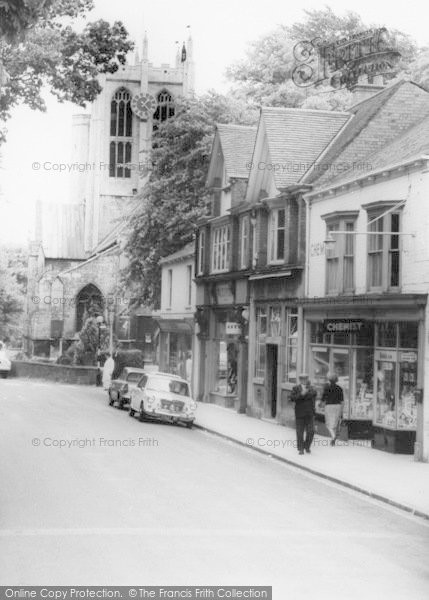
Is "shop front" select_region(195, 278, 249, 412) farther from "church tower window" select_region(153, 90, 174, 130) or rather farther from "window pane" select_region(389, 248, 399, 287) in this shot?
"church tower window" select_region(153, 90, 174, 130)

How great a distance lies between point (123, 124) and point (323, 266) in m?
65.1

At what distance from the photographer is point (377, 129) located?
3045 centimetres

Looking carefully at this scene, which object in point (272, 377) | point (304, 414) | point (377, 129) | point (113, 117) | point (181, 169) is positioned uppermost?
point (113, 117)

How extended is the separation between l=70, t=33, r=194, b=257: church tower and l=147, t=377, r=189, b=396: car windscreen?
5833cm

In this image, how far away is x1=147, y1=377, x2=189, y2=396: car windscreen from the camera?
3134 centimetres

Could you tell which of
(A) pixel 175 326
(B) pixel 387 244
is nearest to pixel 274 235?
(B) pixel 387 244

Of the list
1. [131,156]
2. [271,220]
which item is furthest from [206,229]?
[131,156]

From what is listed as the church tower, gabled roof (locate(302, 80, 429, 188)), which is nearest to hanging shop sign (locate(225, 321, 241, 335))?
gabled roof (locate(302, 80, 429, 188))

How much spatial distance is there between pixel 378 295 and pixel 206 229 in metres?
17.6

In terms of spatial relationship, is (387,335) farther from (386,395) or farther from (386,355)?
(386,395)

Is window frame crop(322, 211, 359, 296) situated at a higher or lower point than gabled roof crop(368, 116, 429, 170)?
lower

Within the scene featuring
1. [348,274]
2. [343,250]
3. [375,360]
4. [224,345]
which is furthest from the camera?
[224,345]

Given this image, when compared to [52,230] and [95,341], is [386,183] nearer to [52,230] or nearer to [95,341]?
[95,341]

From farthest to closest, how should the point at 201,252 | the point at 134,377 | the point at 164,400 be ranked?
the point at 201,252 < the point at 134,377 < the point at 164,400
